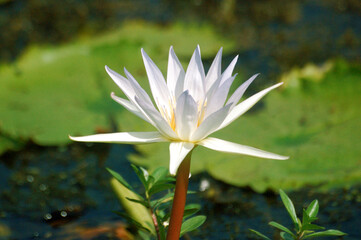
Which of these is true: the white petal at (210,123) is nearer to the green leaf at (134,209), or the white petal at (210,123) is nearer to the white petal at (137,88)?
the white petal at (137,88)

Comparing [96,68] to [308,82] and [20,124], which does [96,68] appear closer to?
[20,124]

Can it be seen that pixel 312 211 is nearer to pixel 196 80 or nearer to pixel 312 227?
pixel 312 227

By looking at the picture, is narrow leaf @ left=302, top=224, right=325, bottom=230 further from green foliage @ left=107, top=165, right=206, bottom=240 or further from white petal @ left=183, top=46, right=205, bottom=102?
white petal @ left=183, top=46, right=205, bottom=102

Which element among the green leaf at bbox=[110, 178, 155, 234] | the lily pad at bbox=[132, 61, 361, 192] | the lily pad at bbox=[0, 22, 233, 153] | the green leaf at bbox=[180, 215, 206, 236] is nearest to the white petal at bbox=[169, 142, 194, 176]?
the green leaf at bbox=[180, 215, 206, 236]

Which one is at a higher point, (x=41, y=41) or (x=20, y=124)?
(x=41, y=41)

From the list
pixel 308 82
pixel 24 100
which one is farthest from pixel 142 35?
pixel 308 82

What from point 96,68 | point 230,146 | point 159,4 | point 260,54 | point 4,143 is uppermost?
point 159,4
